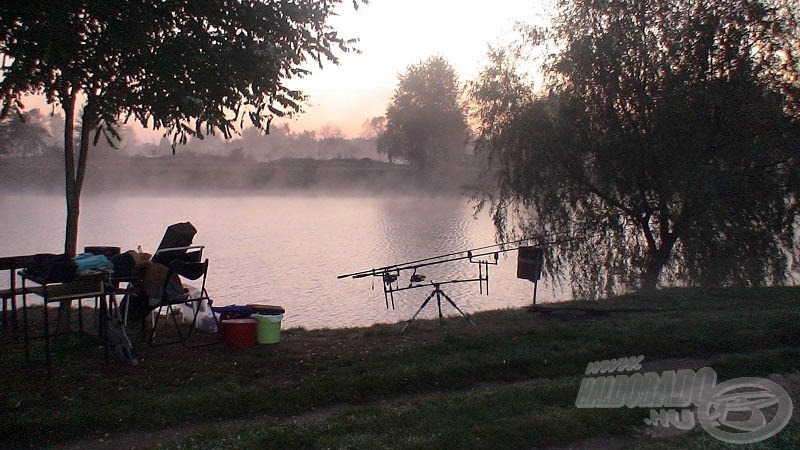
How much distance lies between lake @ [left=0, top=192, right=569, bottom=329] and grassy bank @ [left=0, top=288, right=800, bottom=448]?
7275 mm

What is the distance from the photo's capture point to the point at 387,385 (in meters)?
7.23

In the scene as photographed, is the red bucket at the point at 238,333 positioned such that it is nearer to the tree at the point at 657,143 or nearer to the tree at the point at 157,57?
the tree at the point at 157,57

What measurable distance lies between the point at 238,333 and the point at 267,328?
411 mm

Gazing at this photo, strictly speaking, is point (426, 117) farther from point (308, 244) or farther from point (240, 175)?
point (308, 244)

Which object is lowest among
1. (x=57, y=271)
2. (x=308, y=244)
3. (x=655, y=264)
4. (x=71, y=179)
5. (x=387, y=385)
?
(x=308, y=244)

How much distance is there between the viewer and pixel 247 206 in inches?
2085

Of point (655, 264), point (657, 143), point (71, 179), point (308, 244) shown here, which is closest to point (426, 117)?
point (308, 244)

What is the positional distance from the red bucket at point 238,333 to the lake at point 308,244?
22.7ft

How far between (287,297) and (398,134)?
43.2 m

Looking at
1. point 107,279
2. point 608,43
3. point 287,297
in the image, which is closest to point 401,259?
point 287,297

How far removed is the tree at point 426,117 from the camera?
58.4 m

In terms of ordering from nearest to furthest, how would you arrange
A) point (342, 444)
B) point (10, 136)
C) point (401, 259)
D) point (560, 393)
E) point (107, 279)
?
1. point (342, 444)
2. point (560, 393)
3. point (107, 279)
4. point (401, 259)
5. point (10, 136)

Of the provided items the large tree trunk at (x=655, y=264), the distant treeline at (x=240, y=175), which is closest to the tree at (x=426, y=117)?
the distant treeline at (x=240, y=175)

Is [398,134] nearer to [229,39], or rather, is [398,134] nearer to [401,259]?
[401,259]
